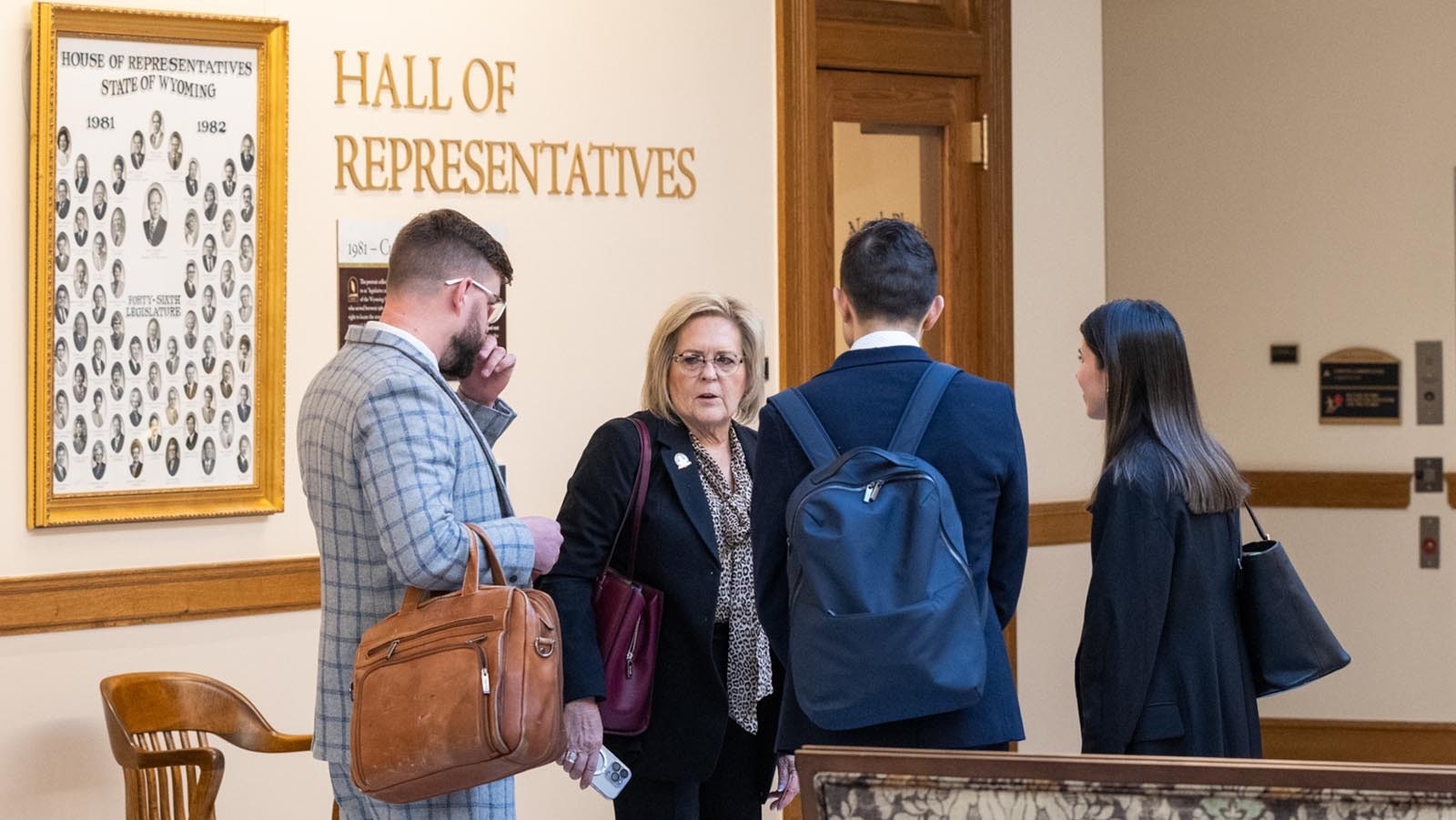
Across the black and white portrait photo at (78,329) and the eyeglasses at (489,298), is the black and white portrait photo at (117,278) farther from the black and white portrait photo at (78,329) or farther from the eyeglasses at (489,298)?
the eyeglasses at (489,298)

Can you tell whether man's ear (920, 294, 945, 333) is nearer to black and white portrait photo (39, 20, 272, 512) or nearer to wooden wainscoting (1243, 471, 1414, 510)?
black and white portrait photo (39, 20, 272, 512)

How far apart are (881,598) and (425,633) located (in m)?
0.73

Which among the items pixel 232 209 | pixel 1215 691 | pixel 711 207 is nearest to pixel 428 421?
pixel 1215 691

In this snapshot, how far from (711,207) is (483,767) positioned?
107 inches

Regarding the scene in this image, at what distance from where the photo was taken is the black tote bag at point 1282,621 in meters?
2.95

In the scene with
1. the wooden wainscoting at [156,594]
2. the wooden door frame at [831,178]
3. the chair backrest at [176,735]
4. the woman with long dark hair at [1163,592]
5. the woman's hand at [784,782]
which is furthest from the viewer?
the wooden door frame at [831,178]

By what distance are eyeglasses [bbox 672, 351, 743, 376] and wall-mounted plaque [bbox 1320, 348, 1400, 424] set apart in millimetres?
4327

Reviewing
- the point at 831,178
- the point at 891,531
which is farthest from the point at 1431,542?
the point at 891,531

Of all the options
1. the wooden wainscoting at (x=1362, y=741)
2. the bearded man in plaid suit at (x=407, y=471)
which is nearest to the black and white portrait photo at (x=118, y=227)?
the bearded man in plaid suit at (x=407, y=471)

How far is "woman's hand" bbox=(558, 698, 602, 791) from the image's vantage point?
3.15 metres

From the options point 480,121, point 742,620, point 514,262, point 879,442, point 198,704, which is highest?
point 480,121

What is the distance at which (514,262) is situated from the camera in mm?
4684

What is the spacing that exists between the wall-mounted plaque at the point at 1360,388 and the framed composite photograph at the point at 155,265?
14.9 feet

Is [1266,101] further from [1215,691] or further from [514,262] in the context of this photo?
[1215,691]
